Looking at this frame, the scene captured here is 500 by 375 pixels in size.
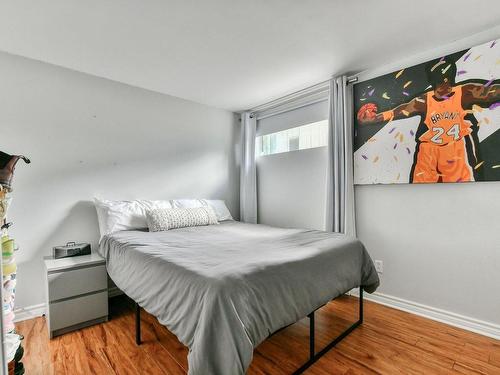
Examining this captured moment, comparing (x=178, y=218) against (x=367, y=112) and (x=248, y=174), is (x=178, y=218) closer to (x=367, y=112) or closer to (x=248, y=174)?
(x=248, y=174)

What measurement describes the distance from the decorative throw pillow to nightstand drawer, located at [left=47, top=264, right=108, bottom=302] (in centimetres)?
59

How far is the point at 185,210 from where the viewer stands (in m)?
2.85

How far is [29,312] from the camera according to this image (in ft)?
7.56

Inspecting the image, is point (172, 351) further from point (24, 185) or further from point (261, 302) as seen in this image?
point (24, 185)

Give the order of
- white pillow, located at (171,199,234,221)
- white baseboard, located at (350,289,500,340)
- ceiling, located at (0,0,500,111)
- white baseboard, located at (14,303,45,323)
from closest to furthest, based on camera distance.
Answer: ceiling, located at (0,0,500,111)
white baseboard, located at (350,289,500,340)
white baseboard, located at (14,303,45,323)
white pillow, located at (171,199,234,221)

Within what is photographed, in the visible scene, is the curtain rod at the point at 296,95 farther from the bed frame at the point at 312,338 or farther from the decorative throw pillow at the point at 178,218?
the bed frame at the point at 312,338

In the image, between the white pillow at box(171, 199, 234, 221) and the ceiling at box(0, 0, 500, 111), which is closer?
the ceiling at box(0, 0, 500, 111)

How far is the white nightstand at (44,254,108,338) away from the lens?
1.98 metres

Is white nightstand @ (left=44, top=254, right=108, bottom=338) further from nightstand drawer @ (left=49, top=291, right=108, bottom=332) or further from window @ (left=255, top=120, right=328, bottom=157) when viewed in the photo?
window @ (left=255, top=120, right=328, bottom=157)

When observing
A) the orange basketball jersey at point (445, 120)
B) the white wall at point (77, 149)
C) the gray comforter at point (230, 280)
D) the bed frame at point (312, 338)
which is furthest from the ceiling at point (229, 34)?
the bed frame at point (312, 338)

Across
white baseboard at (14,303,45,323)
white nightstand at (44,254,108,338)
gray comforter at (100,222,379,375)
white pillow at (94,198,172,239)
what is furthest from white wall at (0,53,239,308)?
gray comforter at (100,222,379,375)

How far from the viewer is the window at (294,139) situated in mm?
3119

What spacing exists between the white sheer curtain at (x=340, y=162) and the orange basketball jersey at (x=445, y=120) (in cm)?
68

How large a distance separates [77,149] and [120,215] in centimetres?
81
